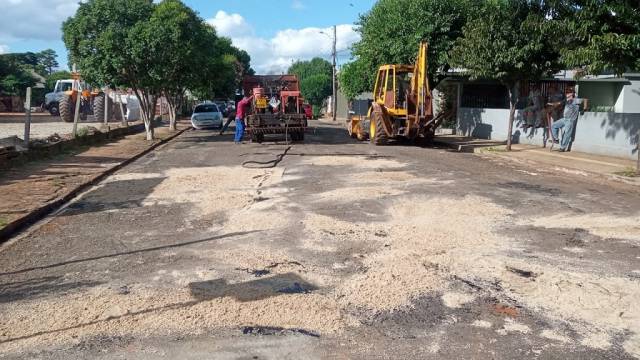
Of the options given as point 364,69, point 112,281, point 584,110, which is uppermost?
point 364,69

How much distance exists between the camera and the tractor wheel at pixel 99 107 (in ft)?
109

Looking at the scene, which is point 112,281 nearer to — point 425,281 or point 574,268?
point 425,281

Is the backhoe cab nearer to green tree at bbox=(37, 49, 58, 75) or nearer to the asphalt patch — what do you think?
the asphalt patch

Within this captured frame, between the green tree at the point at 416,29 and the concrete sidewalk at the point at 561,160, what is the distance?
4.22 m

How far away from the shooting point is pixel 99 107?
110 ft

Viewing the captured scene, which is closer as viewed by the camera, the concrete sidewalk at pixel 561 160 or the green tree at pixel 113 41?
the concrete sidewalk at pixel 561 160

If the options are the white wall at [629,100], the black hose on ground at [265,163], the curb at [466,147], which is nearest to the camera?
the black hose on ground at [265,163]

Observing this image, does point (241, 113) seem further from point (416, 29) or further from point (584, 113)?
point (584, 113)

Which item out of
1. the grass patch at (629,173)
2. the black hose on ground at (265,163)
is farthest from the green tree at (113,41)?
the grass patch at (629,173)

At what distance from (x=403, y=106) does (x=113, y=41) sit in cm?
1004

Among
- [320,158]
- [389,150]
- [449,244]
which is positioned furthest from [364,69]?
[449,244]

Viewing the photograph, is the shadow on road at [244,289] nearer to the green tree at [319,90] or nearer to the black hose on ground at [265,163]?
the black hose on ground at [265,163]

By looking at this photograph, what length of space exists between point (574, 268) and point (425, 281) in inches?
65.5

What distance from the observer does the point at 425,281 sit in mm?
5742
